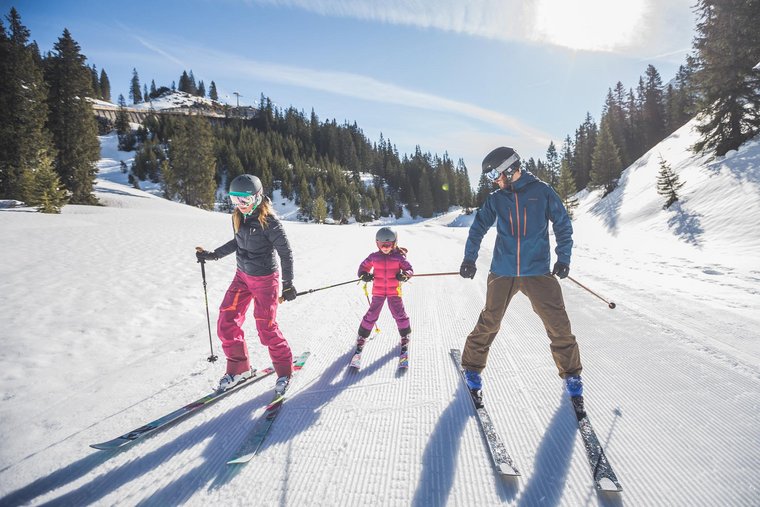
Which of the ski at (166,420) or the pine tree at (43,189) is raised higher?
the pine tree at (43,189)

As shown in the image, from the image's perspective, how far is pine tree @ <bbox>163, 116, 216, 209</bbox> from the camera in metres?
39.4

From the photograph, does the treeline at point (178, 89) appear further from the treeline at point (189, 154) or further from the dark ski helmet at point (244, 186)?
the dark ski helmet at point (244, 186)

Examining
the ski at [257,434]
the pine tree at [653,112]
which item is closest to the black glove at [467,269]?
the ski at [257,434]

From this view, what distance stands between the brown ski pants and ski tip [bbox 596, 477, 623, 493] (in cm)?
106

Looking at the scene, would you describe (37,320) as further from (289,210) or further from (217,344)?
(289,210)

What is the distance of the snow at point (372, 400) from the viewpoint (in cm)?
235

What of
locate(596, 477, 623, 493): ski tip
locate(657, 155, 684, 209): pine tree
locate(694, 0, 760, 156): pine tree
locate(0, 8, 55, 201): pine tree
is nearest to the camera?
locate(596, 477, 623, 493): ski tip

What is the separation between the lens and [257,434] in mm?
2873

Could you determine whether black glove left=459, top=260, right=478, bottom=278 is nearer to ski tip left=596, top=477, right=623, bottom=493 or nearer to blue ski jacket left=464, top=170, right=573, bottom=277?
blue ski jacket left=464, top=170, right=573, bottom=277

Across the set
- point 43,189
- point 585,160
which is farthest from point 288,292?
point 585,160

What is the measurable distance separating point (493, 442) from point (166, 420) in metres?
2.91

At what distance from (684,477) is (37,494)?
454 cm

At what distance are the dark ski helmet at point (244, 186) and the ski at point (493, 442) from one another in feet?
10.3

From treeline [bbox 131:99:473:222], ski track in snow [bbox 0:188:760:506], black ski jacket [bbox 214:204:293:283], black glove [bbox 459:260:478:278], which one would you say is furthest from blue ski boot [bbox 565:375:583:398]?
treeline [bbox 131:99:473:222]
